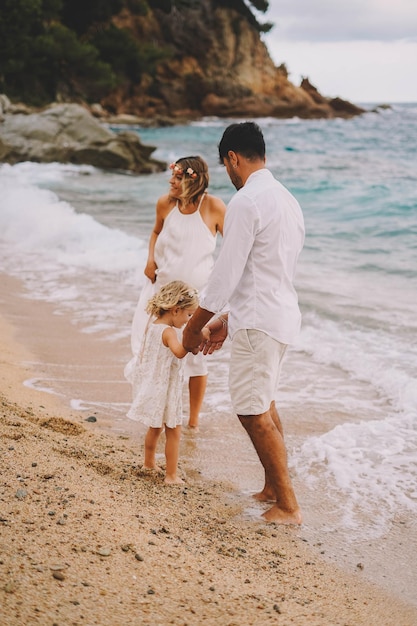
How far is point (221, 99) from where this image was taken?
64125mm

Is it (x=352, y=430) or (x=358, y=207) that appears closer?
(x=352, y=430)

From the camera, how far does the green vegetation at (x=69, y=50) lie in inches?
1779

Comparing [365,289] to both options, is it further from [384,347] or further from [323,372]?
[323,372]

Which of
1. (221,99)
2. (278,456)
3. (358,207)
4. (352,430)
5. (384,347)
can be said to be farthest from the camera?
(221,99)

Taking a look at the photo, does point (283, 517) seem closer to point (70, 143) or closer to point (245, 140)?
point (245, 140)

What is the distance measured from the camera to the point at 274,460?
3.65m

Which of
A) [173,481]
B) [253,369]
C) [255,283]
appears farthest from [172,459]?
[255,283]

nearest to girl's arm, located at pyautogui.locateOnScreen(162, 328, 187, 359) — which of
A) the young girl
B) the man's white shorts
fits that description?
the young girl

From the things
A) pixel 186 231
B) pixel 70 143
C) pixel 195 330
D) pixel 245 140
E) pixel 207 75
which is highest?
pixel 207 75

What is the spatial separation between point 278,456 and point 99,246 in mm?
7885

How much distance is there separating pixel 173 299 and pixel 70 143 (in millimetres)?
20679

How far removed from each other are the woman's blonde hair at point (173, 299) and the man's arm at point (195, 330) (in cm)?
37

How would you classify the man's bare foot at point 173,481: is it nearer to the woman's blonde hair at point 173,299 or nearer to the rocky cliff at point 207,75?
the woman's blonde hair at point 173,299

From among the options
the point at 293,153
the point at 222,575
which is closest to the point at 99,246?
the point at 222,575
